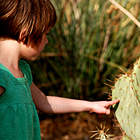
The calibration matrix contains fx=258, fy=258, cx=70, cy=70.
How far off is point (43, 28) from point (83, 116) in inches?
73.8

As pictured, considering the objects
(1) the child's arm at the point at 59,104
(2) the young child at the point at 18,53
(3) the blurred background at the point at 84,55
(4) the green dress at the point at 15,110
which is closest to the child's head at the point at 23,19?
(2) the young child at the point at 18,53

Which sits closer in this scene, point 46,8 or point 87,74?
point 46,8

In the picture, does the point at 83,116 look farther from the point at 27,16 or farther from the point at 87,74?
the point at 27,16

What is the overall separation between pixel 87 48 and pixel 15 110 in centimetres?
172

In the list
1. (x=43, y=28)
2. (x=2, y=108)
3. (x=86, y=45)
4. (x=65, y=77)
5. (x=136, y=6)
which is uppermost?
(x=136, y=6)

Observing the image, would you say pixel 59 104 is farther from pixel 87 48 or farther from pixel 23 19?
pixel 87 48

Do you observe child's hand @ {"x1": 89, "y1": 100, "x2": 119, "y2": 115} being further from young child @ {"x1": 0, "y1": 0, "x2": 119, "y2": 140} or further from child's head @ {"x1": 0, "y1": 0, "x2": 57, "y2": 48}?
child's head @ {"x1": 0, "y1": 0, "x2": 57, "y2": 48}

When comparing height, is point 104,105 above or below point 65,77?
below

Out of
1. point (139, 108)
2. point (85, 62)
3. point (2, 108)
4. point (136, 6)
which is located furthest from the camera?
point (85, 62)

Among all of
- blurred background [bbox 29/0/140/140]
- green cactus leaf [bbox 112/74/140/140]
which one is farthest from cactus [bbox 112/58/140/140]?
blurred background [bbox 29/0/140/140]

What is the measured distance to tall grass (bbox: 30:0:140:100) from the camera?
2.55 m

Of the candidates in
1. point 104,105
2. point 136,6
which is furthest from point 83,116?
point 104,105

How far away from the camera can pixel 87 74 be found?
2.71m

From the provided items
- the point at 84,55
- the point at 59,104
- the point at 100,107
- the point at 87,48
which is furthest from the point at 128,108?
the point at 87,48
